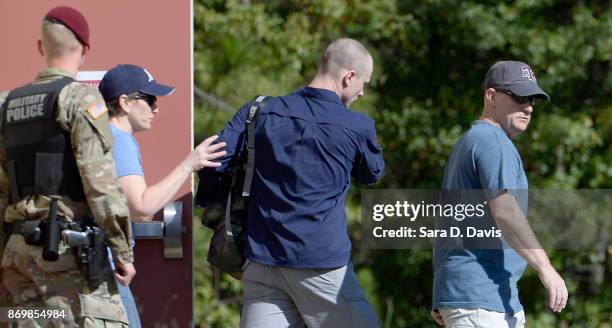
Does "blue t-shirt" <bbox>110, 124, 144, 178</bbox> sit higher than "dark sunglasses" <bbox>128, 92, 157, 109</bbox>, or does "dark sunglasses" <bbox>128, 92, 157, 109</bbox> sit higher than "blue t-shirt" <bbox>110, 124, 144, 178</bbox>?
"dark sunglasses" <bbox>128, 92, 157, 109</bbox>

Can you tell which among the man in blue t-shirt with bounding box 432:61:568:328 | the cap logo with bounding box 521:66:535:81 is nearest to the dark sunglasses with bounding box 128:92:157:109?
the man in blue t-shirt with bounding box 432:61:568:328

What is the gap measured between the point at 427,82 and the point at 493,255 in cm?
637

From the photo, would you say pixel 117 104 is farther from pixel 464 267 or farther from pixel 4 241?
pixel 464 267

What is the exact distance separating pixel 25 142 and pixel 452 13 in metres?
6.50

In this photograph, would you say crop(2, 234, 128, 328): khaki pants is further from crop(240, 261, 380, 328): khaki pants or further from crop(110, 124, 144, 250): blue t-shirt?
crop(240, 261, 380, 328): khaki pants

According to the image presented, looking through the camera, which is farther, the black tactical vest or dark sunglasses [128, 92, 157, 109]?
dark sunglasses [128, 92, 157, 109]

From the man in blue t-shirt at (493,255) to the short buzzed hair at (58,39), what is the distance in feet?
4.52

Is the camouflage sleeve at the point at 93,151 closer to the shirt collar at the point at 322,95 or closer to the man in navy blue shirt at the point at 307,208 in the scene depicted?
the man in navy blue shirt at the point at 307,208

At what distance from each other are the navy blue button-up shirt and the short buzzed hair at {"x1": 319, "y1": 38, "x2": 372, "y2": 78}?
9cm

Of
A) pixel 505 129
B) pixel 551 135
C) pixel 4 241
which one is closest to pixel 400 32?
pixel 551 135

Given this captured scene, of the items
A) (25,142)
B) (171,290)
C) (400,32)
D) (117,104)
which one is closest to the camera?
(25,142)

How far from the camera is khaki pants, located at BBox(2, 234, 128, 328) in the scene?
2.91 metres

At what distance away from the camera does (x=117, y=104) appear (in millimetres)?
3332


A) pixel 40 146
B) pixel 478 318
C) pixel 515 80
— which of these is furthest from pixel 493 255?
pixel 40 146
